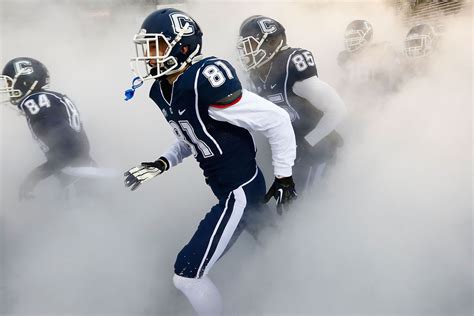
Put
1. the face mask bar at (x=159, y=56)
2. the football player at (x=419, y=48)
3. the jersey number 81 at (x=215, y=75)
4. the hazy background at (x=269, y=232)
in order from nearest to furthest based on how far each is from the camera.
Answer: the jersey number 81 at (x=215, y=75) → the face mask bar at (x=159, y=56) → the hazy background at (x=269, y=232) → the football player at (x=419, y=48)

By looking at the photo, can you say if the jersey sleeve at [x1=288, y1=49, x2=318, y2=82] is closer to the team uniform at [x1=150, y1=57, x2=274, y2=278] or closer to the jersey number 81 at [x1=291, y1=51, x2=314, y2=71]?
the jersey number 81 at [x1=291, y1=51, x2=314, y2=71]

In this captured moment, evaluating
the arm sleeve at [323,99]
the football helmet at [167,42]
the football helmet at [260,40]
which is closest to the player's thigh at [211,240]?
the football helmet at [167,42]

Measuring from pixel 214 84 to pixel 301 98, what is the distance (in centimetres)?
106

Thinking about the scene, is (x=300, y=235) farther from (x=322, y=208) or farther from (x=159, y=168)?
(x=159, y=168)

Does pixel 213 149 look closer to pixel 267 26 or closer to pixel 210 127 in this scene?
pixel 210 127

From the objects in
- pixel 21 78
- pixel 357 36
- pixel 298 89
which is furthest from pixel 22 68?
pixel 357 36

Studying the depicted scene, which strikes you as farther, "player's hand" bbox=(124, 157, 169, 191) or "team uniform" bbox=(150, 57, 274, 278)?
"player's hand" bbox=(124, 157, 169, 191)

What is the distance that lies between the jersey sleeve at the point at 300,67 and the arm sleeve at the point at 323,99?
0.03 meters

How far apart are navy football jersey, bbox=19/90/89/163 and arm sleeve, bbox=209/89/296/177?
1299 mm

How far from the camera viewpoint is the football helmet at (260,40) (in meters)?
2.62

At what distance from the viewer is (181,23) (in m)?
1.86

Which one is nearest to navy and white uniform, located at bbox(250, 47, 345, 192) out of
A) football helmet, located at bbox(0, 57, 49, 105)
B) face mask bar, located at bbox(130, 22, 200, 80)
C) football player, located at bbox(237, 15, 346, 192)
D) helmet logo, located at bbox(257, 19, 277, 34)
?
football player, located at bbox(237, 15, 346, 192)

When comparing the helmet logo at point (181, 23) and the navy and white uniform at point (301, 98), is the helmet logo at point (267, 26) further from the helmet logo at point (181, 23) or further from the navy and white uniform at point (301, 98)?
the helmet logo at point (181, 23)

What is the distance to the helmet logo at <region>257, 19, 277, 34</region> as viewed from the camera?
8.60 ft
